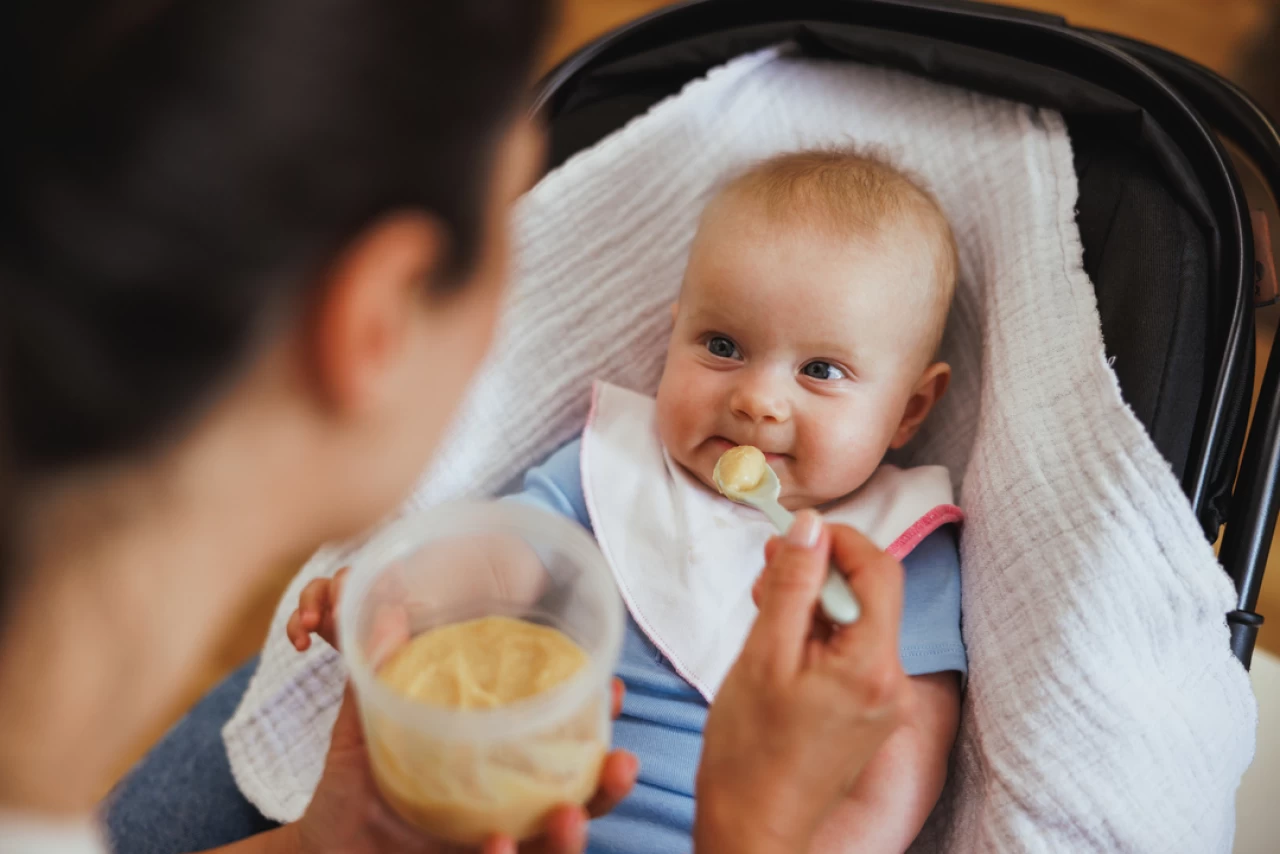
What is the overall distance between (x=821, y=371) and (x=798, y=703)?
0.47 m

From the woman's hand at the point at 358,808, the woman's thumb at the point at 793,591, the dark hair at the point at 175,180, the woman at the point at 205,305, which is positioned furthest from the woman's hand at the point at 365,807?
the dark hair at the point at 175,180

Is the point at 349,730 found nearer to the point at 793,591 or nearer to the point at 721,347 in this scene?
the point at 793,591

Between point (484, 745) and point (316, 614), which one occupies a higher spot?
point (484, 745)

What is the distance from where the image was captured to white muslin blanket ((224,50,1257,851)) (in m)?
0.75

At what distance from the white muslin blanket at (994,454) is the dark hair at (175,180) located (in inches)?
25.0

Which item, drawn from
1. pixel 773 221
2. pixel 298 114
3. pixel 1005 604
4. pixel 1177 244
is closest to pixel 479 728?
pixel 298 114

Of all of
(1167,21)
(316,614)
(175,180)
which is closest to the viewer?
(175,180)

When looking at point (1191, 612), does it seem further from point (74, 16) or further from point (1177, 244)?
point (74, 16)

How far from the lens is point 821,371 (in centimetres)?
97

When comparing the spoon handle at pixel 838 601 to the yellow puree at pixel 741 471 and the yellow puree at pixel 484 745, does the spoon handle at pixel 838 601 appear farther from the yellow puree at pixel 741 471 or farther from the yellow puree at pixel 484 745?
the yellow puree at pixel 741 471

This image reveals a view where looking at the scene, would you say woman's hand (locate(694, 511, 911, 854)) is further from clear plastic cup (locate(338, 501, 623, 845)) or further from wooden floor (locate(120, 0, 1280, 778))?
wooden floor (locate(120, 0, 1280, 778))

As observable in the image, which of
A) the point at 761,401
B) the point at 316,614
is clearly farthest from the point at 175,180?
the point at 761,401

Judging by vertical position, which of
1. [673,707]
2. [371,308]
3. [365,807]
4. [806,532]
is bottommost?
[673,707]

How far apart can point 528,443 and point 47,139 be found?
821mm
